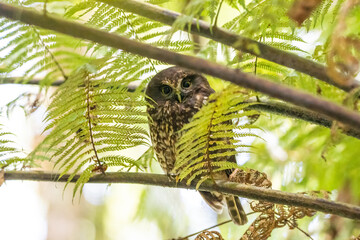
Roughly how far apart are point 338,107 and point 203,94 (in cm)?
202

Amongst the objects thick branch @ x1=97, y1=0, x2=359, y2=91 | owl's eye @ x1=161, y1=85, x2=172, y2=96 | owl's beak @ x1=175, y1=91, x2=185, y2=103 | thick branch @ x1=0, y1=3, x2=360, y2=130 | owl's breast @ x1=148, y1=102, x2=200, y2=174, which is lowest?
thick branch @ x1=0, y1=3, x2=360, y2=130

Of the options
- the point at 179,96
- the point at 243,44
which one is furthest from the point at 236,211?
the point at 243,44

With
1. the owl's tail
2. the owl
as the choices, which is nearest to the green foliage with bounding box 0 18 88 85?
the owl

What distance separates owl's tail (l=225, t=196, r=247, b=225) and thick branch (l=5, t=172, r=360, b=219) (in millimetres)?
680

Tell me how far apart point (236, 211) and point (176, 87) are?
0.77 m

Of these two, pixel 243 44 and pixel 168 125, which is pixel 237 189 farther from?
pixel 168 125

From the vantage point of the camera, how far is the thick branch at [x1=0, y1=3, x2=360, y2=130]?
0.83m

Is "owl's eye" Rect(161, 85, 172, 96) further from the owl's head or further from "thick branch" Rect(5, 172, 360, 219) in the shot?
"thick branch" Rect(5, 172, 360, 219)

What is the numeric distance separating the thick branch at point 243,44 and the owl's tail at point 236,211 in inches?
59.5

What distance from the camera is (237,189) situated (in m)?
1.71

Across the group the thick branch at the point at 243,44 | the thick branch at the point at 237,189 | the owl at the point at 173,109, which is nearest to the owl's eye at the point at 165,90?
the owl at the point at 173,109

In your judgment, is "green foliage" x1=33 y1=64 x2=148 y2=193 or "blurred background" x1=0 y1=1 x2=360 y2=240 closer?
"green foliage" x1=33 y1=64 x2=148 y2=193

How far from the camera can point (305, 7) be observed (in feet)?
3.64

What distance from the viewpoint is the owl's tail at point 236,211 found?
9.07 feet
